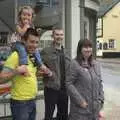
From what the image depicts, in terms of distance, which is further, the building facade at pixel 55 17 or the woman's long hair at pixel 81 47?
the building facade at pixel 55 17

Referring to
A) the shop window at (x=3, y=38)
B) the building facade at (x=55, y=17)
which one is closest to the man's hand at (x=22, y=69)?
the shop window at (x=3, y=38)

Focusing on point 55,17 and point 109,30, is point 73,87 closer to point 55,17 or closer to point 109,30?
point 55,17

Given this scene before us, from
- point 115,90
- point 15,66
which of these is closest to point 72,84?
point 15,66

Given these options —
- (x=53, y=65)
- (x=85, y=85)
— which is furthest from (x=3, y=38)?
(x=85, y=85)

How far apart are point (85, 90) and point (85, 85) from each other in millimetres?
58

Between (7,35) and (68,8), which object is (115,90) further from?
(7,35)

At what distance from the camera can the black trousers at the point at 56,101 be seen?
689cm

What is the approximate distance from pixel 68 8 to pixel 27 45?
15.9ft

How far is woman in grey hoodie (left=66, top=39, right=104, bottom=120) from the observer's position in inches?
233

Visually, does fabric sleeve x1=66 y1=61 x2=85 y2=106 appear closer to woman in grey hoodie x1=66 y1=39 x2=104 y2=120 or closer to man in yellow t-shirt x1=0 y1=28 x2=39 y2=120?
woman in grey hoodie x1=66 y1=39 x2=104 y2=120

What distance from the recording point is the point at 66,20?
10.3m

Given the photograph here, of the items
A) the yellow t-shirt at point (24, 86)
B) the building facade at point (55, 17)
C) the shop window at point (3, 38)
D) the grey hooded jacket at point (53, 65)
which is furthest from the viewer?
the building facade at point (55, 17)

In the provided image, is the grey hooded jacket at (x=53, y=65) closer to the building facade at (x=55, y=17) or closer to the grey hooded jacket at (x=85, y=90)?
the grey hooded jacket at (x=85, y=90)

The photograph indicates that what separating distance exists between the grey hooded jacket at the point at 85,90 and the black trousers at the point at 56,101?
33.6 inches
